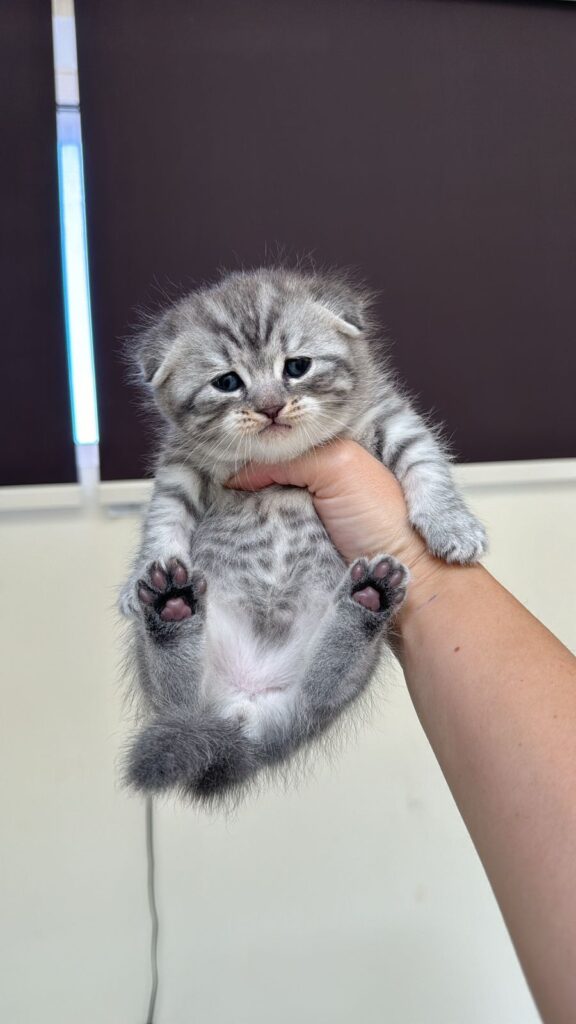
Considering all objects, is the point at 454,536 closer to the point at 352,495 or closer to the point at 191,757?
the point at 352,495

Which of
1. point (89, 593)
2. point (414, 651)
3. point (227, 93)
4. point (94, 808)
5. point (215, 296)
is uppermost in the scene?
point (227, 93)

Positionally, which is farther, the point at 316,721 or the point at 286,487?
the point at 286,487

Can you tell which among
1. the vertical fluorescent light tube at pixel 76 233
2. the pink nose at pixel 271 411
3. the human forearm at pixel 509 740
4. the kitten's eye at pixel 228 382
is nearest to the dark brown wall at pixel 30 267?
the vertical fluorescent light tube at pixel 76 233

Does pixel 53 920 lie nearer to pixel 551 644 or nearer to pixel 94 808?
pixel 94 808

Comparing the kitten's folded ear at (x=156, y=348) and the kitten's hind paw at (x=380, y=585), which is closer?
the kitten's hind paw at (x=380, y=585)

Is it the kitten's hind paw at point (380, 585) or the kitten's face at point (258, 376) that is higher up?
the kitten's face at point (258, 376)


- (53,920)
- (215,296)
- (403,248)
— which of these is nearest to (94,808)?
(53,920)

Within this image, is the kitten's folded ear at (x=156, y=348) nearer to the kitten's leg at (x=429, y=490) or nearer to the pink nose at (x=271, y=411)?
the pink nose at (x=271, y=411)
